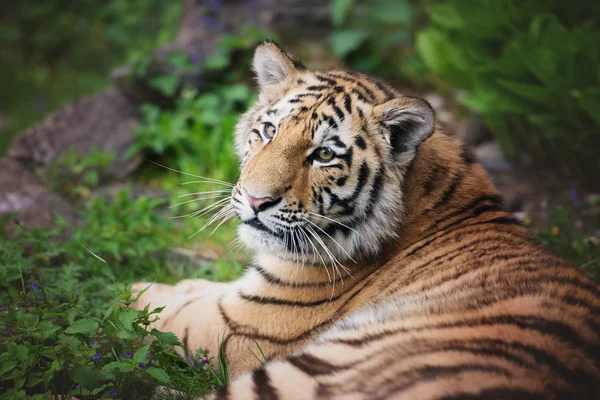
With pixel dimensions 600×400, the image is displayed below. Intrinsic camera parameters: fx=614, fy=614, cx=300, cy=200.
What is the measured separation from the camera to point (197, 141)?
5293mm

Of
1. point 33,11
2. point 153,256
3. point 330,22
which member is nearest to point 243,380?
point 153,256

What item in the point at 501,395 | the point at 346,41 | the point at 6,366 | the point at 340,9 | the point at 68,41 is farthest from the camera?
the point at 68,41

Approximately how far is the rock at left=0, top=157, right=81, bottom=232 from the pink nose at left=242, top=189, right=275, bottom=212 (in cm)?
164

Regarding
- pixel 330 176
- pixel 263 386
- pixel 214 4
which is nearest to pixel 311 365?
pixel 263 386

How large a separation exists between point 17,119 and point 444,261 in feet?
19.0

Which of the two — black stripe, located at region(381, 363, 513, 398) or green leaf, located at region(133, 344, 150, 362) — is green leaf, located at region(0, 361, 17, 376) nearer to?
green leaf, located at region(133, 344, 150, 362)

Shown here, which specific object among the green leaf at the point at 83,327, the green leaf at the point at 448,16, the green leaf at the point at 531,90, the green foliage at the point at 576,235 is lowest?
the green leaf at the point at 83,327

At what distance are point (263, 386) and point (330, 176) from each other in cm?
101

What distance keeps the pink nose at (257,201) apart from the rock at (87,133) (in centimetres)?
279

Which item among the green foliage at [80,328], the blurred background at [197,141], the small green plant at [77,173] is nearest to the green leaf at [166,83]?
the blurred background at [197,141]

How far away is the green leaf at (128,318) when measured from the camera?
247 centimetres

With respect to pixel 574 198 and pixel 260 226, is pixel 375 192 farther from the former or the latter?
pixel 574 198

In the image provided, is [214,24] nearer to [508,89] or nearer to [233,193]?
[508,89]

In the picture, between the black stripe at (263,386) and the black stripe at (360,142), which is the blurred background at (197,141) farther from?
the black stripe at (360,142)
